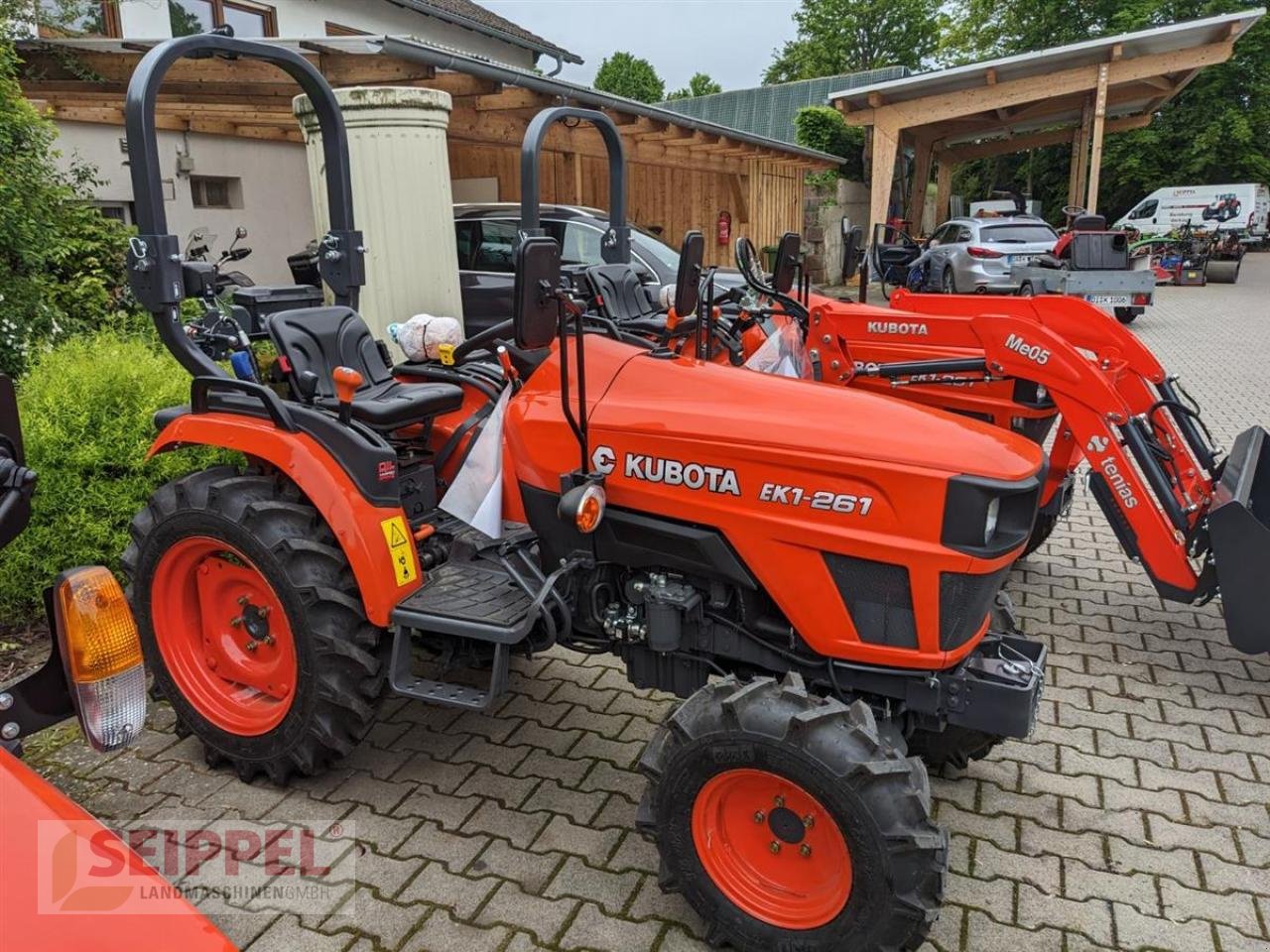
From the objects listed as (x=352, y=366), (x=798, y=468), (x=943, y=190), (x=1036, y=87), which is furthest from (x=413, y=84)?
(x=943, y=190)

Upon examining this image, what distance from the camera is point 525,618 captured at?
2602 mm

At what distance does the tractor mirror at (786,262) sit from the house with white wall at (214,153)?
6.05 meters

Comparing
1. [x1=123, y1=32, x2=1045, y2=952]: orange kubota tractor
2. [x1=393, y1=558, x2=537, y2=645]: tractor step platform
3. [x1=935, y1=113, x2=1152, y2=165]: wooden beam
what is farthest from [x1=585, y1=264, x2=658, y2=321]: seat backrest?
[x1=935, y1=113, x2=1152, y2=165]: wooden beam

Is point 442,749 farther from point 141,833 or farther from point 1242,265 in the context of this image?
point 1242,265

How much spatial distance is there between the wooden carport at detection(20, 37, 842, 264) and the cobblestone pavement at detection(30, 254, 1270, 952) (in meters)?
4.53

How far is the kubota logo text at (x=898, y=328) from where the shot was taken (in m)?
4.80

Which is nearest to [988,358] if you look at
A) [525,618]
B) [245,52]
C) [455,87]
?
[525,618]

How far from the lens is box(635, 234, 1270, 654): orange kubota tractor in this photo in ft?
11.3

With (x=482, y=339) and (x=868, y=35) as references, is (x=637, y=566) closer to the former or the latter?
(x=482, y=339)

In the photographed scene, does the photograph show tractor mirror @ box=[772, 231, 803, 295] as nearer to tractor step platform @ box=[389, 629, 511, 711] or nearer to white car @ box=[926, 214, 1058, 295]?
tractor step platform @ box=[389, 629, 511, 711]

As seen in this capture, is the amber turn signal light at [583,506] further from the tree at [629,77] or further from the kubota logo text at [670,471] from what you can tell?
the tree at [629,77]

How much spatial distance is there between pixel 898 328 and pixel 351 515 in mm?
3158

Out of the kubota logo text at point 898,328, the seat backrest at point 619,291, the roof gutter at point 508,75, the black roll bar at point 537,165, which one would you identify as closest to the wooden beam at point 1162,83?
the roof gutter at point 508,75

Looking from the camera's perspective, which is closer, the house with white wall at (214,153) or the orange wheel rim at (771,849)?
the orange wheel rim at (771,849)
